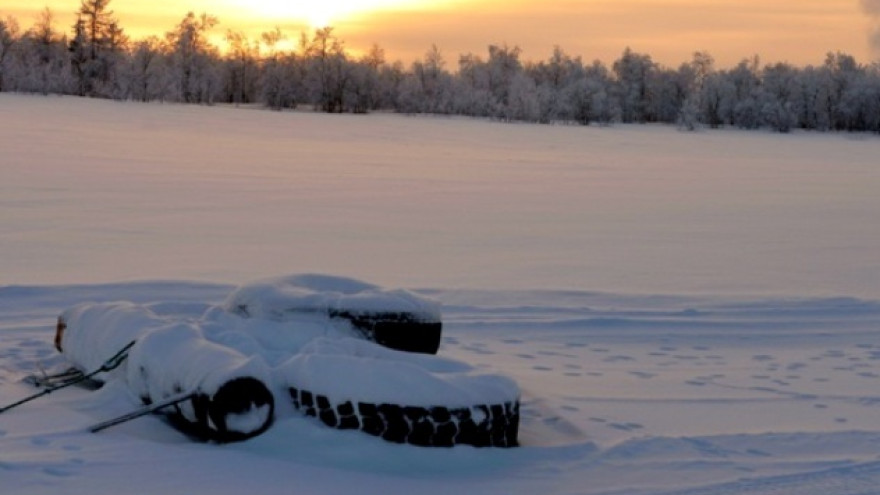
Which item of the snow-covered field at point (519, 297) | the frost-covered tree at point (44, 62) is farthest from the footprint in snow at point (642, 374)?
the frost-covered tree at point (44, 62)

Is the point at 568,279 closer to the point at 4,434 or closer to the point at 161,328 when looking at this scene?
the point at 161,328

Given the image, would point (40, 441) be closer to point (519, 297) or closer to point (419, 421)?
point (419, 421)

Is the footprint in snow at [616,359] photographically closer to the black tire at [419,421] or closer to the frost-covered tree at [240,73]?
the black tire at [419,421]

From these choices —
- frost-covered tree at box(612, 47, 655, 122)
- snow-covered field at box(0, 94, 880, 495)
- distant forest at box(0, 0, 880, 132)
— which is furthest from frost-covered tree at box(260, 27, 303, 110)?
snow-covered field at box(0, 94, 880, 495)

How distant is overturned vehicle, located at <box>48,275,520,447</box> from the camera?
5.38 m

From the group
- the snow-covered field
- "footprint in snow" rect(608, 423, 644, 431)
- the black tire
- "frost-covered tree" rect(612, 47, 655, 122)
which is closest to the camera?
the snow-covered field

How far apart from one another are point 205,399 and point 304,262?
20.0 ft

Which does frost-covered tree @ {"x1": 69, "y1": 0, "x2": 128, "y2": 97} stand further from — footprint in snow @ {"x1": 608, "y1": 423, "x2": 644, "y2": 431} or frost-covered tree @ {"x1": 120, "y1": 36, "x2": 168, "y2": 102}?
footprint in snow @ {"x1": 608, "y1": 423, "x2": 644, "y2": 431}

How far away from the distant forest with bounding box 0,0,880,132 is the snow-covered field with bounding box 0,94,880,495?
40.9 m

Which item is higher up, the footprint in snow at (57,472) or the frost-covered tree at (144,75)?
the frost-covered tree at (144,75)

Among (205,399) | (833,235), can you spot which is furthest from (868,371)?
(833,235)

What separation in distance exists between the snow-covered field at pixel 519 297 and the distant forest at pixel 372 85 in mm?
40904

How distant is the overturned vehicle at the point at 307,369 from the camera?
5.38 metres

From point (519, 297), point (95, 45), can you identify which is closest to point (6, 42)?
point (95, 45)
